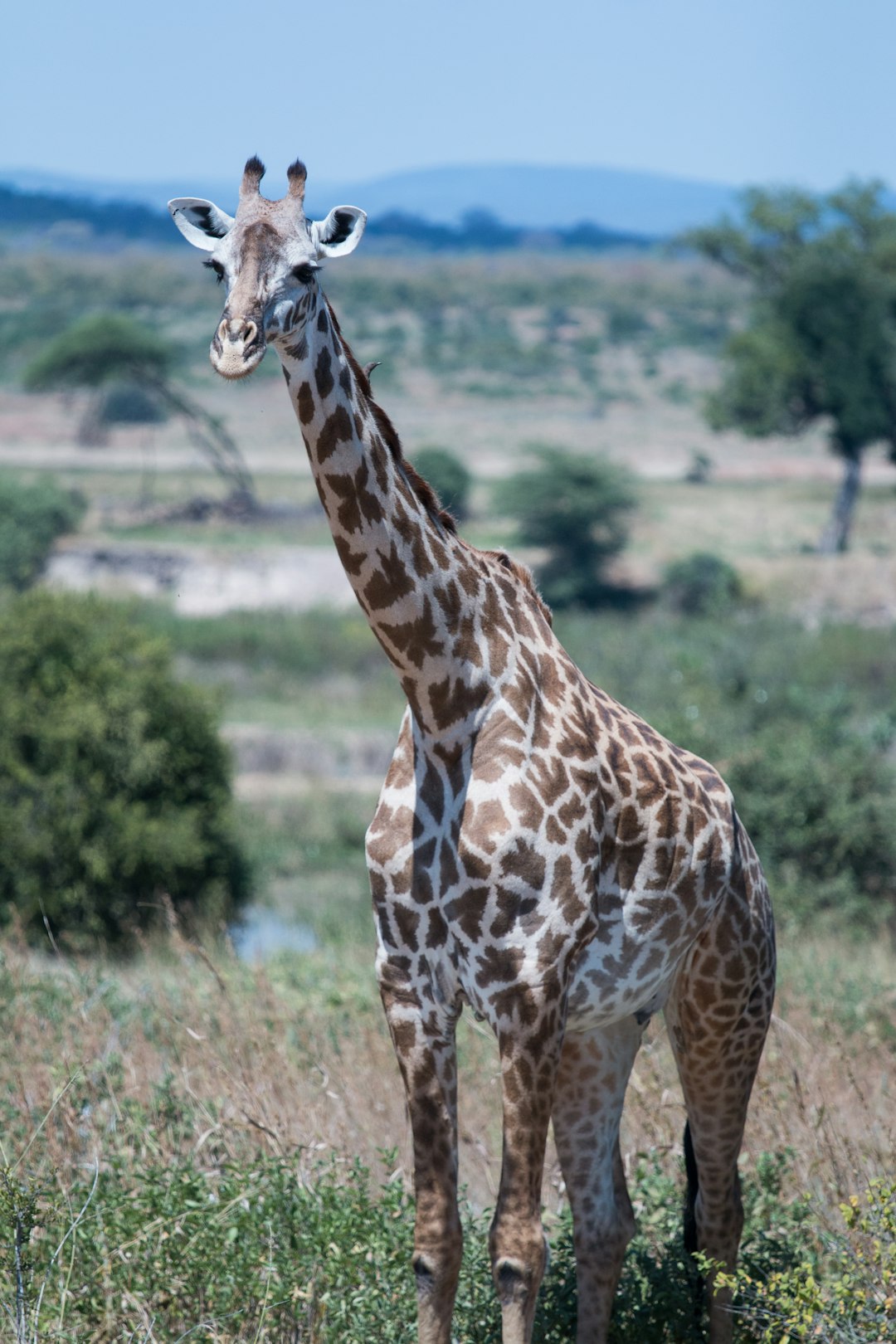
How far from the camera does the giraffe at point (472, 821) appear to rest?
3822mm

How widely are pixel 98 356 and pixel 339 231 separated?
160ft

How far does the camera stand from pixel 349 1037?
7668mm

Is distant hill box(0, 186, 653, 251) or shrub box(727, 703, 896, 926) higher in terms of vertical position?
distant hill box(0, 186, 653, 251)

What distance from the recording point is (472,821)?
13.0 ft

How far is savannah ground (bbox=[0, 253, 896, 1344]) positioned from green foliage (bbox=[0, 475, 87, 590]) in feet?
7.36

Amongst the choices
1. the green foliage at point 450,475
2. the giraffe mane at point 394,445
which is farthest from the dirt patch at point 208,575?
the giraffe mane at point 394,445

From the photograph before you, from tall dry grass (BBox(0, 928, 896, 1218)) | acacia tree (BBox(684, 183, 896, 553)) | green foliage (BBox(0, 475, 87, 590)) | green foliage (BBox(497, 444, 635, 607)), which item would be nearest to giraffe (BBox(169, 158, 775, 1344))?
tall dry grass (BBox(0, 928, 896, 1218))

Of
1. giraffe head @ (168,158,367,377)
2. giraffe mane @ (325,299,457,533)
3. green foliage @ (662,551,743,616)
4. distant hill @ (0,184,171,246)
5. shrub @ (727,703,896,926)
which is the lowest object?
green foliage @ (662,551,743,616)

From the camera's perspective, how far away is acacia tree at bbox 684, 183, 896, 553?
41.9m

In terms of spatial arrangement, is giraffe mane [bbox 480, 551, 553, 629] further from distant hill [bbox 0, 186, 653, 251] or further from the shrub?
distant hill [bbox 0, 186, 653, 251]

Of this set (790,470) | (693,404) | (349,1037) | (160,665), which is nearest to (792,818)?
(160,665)

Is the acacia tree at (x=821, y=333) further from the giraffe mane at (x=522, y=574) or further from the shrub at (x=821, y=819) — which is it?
the giraffe mane at (x=522, y=574)

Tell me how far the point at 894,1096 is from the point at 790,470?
57.9 m

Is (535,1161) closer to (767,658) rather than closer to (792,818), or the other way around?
(792,818)
